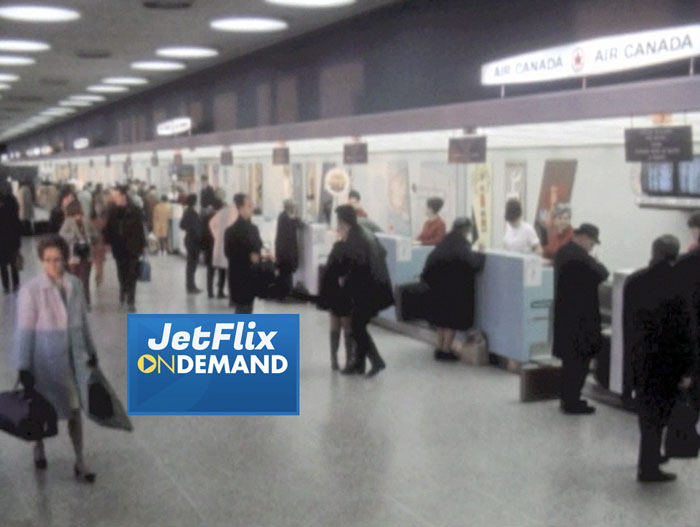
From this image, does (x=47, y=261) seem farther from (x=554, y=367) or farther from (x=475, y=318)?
(x=475, y=318)

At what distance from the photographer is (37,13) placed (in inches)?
432

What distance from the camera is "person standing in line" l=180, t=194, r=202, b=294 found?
1594cm

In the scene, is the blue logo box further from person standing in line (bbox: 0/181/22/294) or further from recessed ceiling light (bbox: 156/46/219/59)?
person standing in line (bbox: 0/181/22/294)

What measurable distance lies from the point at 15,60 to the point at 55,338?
441 inches

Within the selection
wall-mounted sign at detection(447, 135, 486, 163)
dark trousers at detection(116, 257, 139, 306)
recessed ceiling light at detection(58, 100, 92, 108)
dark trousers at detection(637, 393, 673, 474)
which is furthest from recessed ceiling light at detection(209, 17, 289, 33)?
recessed ceiling light at detection(58, 100, 92, 108)

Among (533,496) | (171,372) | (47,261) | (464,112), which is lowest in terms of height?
(533,496)

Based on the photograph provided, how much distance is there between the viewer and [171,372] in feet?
22.2

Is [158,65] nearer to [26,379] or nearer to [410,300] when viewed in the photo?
[410,300]

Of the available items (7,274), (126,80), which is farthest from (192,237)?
(126,80)

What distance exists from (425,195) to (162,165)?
15016mm

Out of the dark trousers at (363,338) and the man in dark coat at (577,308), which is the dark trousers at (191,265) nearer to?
the dark trousers at (363,338)

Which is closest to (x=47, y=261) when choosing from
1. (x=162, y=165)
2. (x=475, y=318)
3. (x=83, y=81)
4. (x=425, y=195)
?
(x=475, y=318)

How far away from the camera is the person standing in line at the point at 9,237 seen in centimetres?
1554

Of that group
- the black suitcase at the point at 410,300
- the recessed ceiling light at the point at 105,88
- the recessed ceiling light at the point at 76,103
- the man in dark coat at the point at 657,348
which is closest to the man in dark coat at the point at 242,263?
the black suitcase at the point at 410,300
